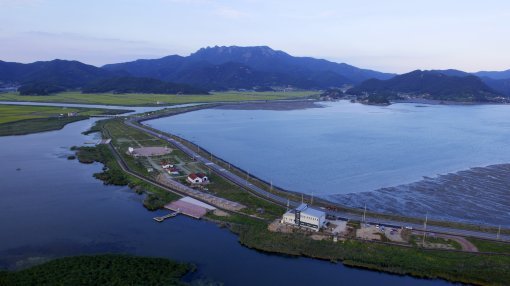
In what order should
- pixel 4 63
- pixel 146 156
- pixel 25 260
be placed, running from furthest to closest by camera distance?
pixel 4 63 → pixel 146 156 → pixel 25 260

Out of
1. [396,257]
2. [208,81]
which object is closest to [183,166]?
[396,257]

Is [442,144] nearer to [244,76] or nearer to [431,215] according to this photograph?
[431,215]

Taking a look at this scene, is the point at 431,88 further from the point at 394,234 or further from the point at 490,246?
the point at 394,234

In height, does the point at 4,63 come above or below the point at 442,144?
above

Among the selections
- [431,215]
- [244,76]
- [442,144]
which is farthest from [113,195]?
[244,76]

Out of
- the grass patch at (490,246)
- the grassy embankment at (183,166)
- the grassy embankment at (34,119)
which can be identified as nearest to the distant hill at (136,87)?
the grassy embankment at (34,119)

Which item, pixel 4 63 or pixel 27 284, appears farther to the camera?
pixel 4 63

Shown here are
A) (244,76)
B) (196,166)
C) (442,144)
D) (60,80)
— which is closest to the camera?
(196,166)
